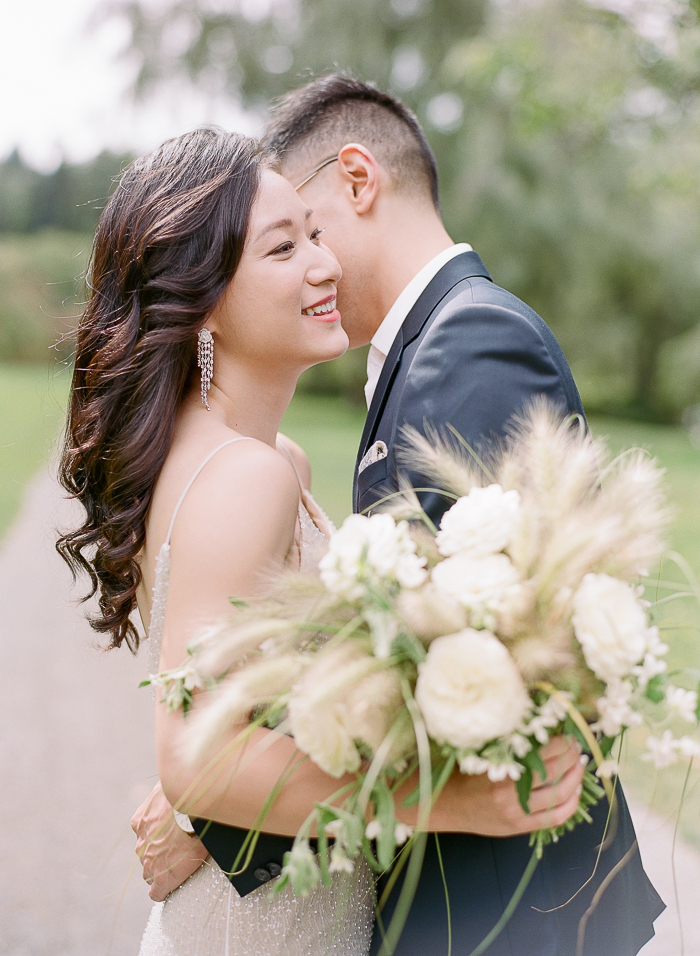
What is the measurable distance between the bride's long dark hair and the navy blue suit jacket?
580 mm

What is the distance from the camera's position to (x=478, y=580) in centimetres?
127

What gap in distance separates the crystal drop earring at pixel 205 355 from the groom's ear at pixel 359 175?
1.00 meters

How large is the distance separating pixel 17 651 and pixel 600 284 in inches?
876

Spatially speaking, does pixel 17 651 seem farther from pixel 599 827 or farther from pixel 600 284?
pixel 600 284

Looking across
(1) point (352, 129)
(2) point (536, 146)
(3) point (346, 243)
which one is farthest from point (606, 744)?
(2) point (536, 146)

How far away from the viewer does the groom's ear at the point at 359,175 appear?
298 centimetres

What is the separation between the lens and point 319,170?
305cm

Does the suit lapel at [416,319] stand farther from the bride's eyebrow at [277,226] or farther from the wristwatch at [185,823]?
the wristwatch at [185,823]

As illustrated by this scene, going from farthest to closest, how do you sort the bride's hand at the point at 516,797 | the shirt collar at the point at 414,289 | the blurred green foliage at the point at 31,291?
the blurred green foliage at the point at 31,291, the shirt collar at the point at 414,289, the bride's hand at the point at 516,797

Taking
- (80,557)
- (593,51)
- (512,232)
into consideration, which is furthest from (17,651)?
(512,232)

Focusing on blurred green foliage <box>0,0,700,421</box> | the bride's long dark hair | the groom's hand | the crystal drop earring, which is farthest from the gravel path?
blurred green foliage <box>0,0,700,421</box>

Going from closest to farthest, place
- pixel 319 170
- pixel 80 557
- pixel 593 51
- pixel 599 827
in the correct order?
pixel 599 827 < pixel 80 557 < pixel 319 170 < pixel 593 51

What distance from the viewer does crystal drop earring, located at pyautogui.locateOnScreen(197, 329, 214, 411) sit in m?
2.25

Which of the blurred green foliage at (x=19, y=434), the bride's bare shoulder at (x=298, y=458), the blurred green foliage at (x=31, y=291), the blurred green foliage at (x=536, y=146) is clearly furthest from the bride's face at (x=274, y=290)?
the blurred green foliage at (x=31, y=291)
